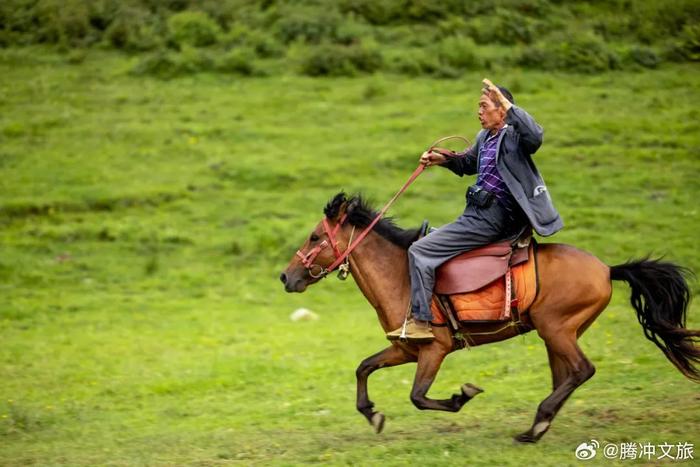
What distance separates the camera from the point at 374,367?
8.66 m

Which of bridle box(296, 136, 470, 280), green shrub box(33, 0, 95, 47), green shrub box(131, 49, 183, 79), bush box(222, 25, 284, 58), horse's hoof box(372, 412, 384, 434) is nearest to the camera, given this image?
horse's hoof box(372, 412, 384, 434)

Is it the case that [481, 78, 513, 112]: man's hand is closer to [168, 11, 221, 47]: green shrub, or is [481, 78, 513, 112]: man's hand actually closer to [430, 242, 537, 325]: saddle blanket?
[430, 242, 537, 325]: saddle blanket

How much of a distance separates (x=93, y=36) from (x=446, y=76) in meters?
11.4

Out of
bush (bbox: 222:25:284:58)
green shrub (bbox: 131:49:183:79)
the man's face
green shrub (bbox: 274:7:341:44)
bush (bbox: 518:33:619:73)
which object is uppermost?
the man's face

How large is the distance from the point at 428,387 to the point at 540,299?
1.24 metres

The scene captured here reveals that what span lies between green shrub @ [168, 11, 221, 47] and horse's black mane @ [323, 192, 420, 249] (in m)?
21.4

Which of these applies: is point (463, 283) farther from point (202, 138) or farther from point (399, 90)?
point (399, 90)

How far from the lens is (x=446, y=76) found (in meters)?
27.0

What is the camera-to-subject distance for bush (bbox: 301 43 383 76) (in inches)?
1079

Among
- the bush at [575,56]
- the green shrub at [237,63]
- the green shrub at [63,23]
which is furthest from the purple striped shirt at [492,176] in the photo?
the green shrub at [63,23]

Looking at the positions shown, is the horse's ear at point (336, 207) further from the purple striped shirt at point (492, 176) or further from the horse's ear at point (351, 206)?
the purple striped shirt at point (492, 176)

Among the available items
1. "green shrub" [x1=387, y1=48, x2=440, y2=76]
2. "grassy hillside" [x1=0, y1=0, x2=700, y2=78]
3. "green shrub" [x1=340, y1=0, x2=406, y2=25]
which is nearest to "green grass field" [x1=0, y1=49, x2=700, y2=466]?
"grassy hillside" [x1=0, y1=0, x2=700, y2=78]

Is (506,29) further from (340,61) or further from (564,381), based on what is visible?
(564,381)

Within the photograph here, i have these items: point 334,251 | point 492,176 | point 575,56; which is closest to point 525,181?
point 492,176
